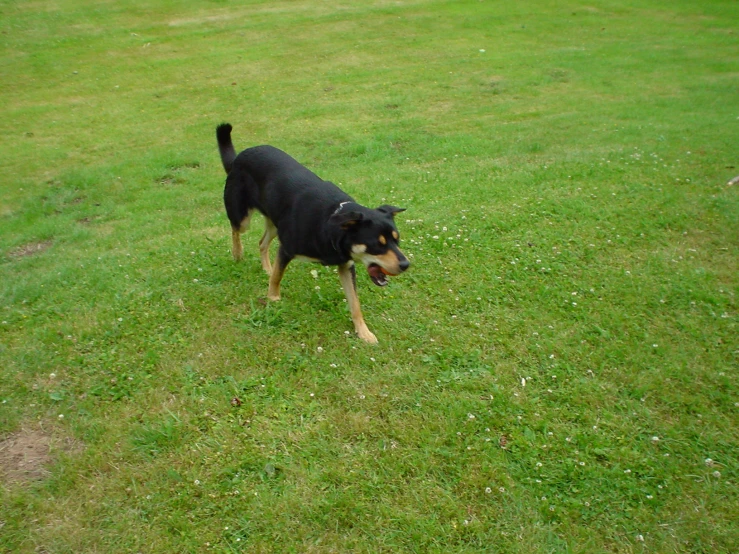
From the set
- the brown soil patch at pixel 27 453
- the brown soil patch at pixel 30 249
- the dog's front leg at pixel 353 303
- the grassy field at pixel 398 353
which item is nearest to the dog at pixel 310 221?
the dog's front leg at pixel 353 303

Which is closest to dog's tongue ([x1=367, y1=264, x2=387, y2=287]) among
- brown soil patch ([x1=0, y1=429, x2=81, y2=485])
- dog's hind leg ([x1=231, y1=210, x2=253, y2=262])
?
dog's hind leg ([x1=231, y1=210, x2=253, y2=262])

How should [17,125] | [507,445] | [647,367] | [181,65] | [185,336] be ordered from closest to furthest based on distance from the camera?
[507,445] → [647,367] → [185,336] → [17,125] → [181,65]

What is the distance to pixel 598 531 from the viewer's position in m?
3.61

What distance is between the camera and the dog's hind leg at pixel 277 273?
5.55m

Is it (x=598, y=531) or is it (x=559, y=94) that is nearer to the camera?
(x=598, y=531)

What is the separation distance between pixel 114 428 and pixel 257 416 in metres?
1.11

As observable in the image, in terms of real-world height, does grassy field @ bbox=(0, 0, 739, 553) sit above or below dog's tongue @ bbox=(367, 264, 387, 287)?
below

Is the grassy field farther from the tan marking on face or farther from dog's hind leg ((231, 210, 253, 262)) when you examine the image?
the tan marking on face

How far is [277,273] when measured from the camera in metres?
5.68

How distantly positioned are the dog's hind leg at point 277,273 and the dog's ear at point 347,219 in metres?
0.96

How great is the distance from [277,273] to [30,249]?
186 inches

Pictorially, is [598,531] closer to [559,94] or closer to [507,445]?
[507,445]

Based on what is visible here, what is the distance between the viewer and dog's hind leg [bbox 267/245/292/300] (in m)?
5.55

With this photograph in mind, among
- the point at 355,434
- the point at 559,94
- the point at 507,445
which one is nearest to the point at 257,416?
the point at 355,434
